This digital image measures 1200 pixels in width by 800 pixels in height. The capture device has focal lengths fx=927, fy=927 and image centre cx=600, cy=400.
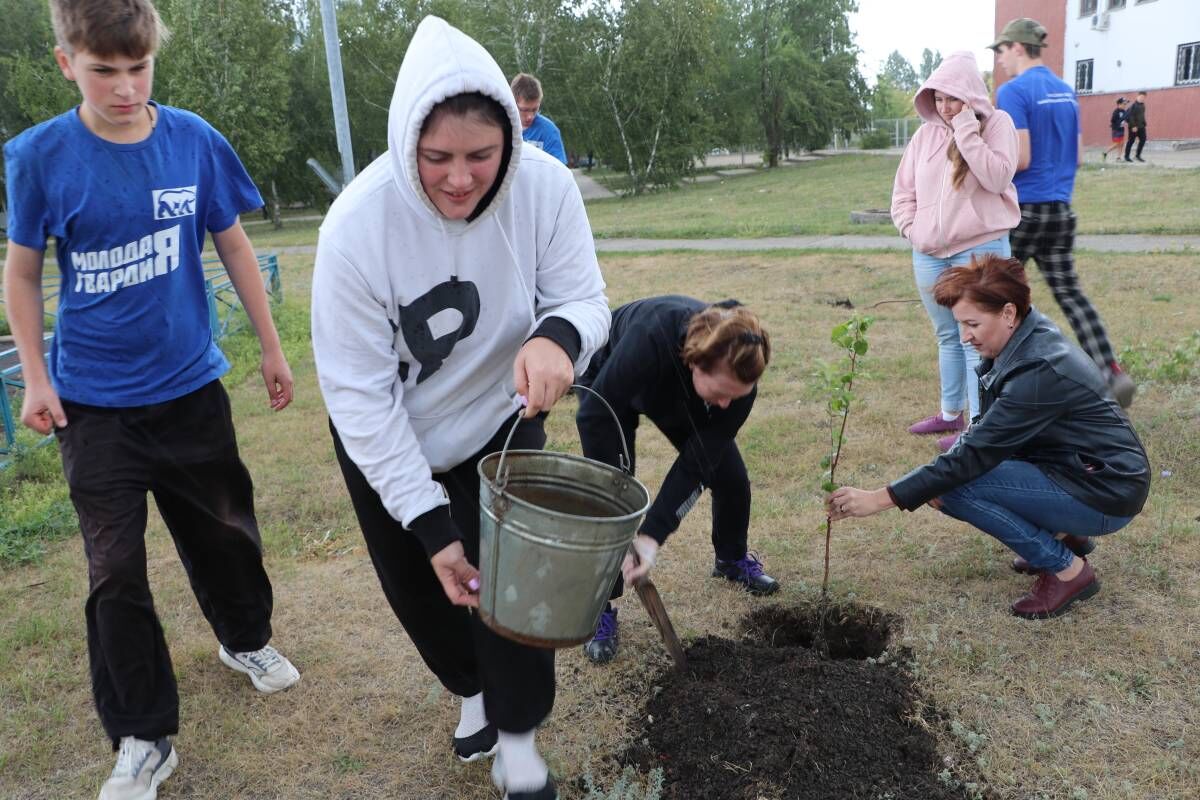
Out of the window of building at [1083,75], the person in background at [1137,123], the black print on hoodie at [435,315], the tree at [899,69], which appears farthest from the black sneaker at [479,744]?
the tree at [899,69]

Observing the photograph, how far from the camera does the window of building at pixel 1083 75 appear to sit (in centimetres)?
2817

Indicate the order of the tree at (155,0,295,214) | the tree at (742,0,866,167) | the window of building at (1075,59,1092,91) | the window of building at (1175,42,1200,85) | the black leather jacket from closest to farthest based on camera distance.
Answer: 1. the black leather jacket
2. the tree at (155,0,295,214)
3. the window of building at (1175,42,1200,85)
4. the window of building at (1075,59,1092,91)
5. the tree at (742,0,866,167)

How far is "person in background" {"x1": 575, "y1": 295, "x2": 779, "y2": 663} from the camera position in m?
2.54

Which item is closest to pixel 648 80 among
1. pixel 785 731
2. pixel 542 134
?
pixel 542 134

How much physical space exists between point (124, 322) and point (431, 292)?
101cm

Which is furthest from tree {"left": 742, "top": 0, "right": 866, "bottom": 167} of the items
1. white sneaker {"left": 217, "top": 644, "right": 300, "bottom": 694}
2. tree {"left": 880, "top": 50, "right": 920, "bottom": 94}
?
tree {"left": 880, "top": 50, "right": 920, "bottom": 94}

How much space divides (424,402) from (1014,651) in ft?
6.68

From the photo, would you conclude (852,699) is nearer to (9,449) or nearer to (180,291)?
(180,291)

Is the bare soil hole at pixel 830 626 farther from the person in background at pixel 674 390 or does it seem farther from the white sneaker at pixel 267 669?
the white sneaker at pixel 267 669

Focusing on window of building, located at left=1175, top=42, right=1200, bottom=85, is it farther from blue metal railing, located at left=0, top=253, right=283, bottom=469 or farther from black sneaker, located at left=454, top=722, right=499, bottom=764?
black sneaker, located at left=454, top=722, right=499, bottom=764

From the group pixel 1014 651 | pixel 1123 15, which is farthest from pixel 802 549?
pixel 1123 15

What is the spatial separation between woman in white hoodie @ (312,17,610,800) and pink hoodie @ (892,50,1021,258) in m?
2.64

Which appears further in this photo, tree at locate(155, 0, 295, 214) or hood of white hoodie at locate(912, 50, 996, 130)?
tree at locate(155, 0, 295, 214)

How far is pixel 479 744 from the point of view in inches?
101
